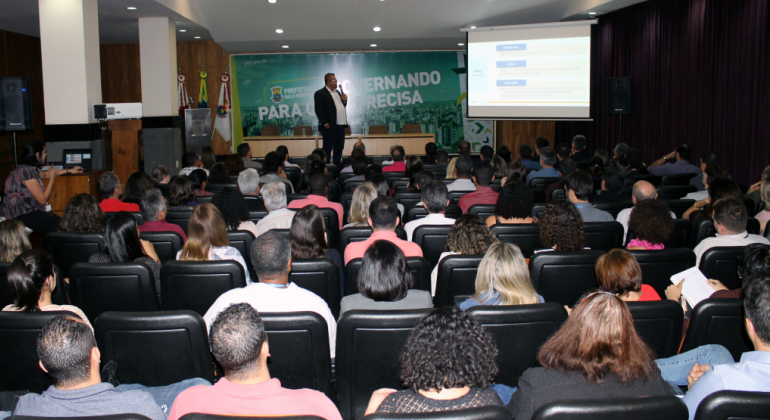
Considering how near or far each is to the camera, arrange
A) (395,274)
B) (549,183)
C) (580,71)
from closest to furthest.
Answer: (395,274) → (549,183) → (580,71)

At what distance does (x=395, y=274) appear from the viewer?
2.42m

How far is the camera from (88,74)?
295 inches

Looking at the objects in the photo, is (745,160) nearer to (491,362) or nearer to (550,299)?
(550,299)

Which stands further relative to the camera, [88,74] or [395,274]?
A: [88,74]

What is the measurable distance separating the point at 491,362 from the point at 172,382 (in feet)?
4.38

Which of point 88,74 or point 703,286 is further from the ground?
point 88,74

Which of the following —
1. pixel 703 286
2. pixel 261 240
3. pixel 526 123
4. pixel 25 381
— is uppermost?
pixel 526 123

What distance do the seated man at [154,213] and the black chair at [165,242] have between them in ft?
0.77

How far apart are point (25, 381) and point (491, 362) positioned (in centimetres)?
191

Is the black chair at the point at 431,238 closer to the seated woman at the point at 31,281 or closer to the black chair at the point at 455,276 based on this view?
the black chair at the point at 455,276

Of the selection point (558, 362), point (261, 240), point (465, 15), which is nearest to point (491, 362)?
point (558, 362)

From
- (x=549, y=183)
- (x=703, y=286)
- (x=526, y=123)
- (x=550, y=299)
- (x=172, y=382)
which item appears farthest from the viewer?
(x=526, y=123)

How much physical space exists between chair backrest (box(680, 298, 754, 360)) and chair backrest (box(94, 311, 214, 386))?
1.89 metres

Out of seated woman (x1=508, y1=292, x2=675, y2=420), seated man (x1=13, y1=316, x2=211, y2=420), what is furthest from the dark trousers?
seated woman (x1=508, y1=292, x2=675, y2=420)
